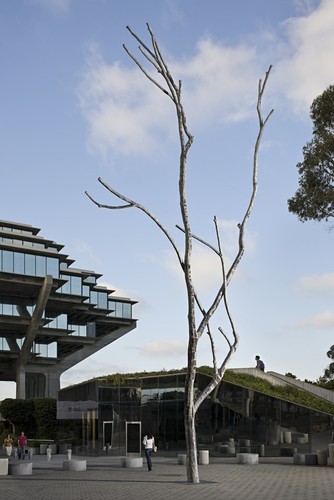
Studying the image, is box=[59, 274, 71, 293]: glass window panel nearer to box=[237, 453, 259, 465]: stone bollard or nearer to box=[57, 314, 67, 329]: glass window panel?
box=[57, 314, 67, 329]: glass window panel

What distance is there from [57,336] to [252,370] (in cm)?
4367

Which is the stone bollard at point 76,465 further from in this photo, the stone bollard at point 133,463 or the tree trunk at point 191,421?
the tree trunk at point 191,421

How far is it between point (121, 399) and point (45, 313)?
145 ft

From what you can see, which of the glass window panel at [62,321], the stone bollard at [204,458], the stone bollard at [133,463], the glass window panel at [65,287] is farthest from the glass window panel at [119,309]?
the stone bollard at [133,463]

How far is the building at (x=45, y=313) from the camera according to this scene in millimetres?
75750

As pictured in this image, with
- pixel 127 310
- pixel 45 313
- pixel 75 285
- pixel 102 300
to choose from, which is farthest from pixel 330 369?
pixel 45 313

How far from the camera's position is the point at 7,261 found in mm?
74688

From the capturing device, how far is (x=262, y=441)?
3666 cm

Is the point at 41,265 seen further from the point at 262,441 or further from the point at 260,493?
the point at 260,493

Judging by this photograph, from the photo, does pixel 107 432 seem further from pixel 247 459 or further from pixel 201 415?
pixel 247 459

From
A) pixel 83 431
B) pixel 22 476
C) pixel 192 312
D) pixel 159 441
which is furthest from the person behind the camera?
pixel 83 431

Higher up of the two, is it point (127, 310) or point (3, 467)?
point (127, 310)

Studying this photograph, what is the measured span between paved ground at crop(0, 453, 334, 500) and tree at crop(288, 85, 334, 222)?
1215 cm

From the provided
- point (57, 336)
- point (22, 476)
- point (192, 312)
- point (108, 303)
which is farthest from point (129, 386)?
point (108, 303)
